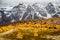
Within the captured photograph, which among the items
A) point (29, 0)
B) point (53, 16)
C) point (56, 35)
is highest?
point (29, 0)

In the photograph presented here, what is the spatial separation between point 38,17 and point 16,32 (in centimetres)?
114

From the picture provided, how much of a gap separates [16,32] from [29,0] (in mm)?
1515

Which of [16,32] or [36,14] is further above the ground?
[36,14]

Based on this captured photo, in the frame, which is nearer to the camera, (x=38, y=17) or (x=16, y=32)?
(x=16, y=32)

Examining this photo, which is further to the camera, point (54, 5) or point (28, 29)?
point (54, 5)

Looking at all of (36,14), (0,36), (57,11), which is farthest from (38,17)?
(0,36)

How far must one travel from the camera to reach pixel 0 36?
7.43m

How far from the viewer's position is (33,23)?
786cm

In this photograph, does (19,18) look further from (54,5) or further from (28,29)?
(54,5)

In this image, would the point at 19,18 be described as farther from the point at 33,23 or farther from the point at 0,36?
the point at 0,36

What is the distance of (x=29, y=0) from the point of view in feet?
27.4

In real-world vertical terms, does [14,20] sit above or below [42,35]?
above

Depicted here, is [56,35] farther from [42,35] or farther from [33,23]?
[33,23]

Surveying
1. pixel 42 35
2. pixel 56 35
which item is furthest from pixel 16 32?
pixel 56 35
